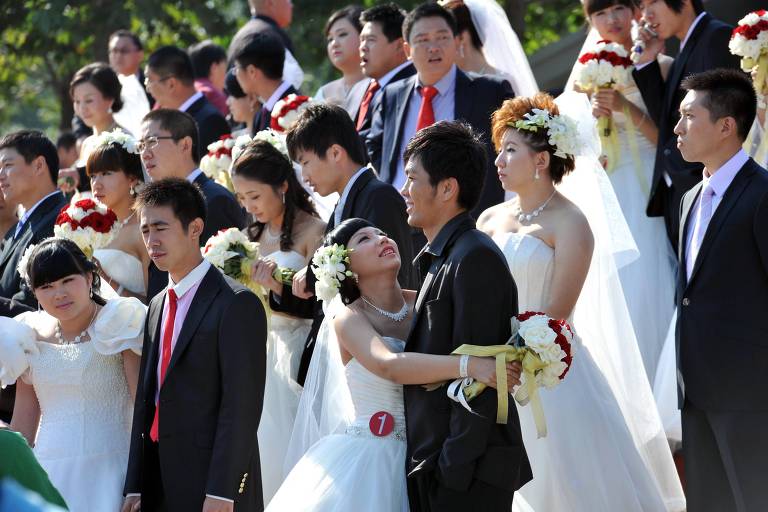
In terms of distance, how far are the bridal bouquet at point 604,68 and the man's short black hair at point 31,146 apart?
3.51 m

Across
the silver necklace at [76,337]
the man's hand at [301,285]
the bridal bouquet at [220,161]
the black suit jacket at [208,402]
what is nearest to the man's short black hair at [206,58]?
the bridal bouquet at [220,161]

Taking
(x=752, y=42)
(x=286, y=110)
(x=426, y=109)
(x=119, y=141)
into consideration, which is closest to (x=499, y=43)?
(x=426, y=109)

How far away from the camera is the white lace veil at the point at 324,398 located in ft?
17.7

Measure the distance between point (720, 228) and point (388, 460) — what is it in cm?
182

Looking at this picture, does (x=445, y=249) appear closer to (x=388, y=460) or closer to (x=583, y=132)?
(x=388, y=460)

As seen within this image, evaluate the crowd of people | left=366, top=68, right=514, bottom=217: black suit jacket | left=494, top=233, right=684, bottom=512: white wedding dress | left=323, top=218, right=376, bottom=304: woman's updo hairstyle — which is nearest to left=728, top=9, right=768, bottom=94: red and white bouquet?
the crowd of people

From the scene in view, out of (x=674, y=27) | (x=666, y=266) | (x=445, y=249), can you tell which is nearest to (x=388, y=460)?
(x=445, y=249)

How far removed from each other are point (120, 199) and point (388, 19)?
8.34ft

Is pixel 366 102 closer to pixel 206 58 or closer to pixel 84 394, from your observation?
pixel 206 58

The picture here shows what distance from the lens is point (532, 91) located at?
8.34 meters

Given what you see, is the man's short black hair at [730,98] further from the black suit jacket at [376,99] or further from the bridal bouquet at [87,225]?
the bridal bouquet at [87,225]

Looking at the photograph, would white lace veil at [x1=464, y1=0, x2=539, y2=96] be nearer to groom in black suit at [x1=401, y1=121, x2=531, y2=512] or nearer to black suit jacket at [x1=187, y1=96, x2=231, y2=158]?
black suit jacket at [x1=187, y1=96, x2=231, y2=158]

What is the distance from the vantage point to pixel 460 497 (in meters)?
4.54

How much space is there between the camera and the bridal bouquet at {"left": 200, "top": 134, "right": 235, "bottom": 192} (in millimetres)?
8375
